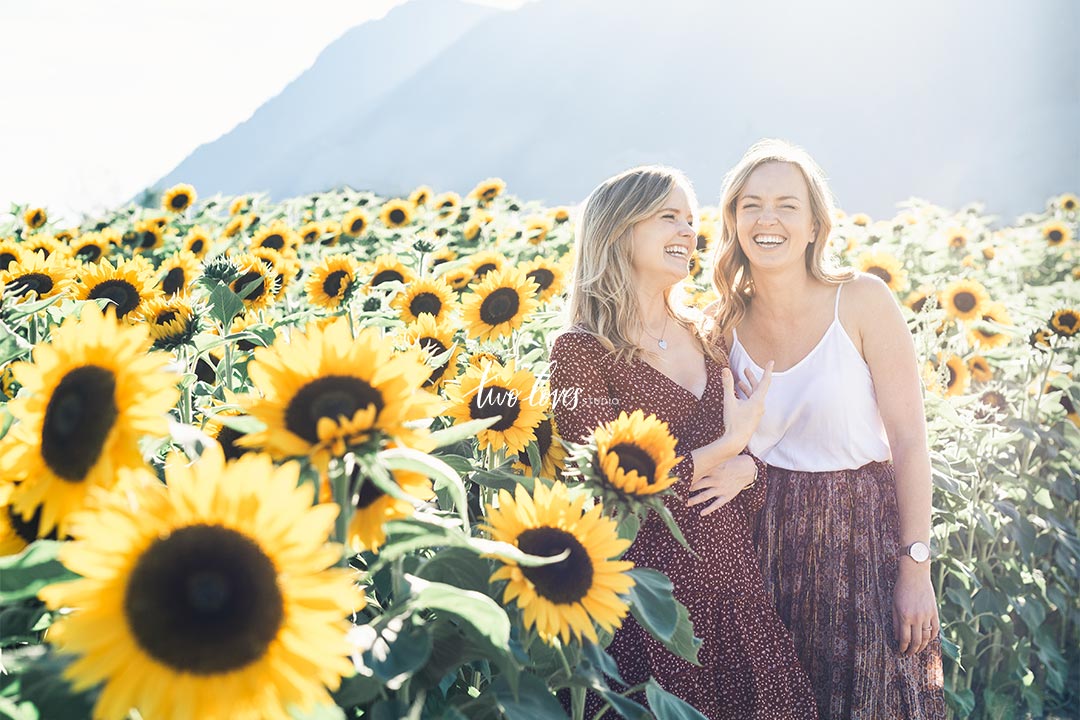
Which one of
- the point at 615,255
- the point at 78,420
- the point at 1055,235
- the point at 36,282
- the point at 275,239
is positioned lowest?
the point at 1055,235

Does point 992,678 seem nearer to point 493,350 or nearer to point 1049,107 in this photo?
point 493,350

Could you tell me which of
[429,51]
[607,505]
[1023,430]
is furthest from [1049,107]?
[429,51]

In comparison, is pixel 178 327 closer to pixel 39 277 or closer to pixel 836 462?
pixel 39 277

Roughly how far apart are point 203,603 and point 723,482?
1565 millimetres

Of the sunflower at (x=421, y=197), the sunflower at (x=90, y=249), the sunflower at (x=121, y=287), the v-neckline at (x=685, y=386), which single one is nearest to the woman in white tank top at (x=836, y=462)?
the v-neckline at (x=685, y=386)

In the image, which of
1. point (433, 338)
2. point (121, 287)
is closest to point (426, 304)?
point (433, 338)

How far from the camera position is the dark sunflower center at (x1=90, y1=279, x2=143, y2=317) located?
7.24ft

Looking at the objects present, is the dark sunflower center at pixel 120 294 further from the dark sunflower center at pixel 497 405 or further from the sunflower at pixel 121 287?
the dark sunflower center at pixel 497 405

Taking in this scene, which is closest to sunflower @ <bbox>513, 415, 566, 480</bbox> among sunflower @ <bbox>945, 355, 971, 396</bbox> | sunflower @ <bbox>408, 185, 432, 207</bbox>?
sunflower @ <bbox>945, 355, 971, 396</bbox>

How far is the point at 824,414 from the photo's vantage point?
249 cm

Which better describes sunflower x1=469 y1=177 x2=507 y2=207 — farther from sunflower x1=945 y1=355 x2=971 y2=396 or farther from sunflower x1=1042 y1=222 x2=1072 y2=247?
sunflower x1=1042 y1=222 x2=1072 y2=247

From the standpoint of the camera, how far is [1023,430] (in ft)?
11.0

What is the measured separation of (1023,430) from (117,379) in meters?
3.22

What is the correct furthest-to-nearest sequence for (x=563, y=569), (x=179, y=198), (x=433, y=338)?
(x=179, y=198), (x=433, y=338), (x=563, y=569)
